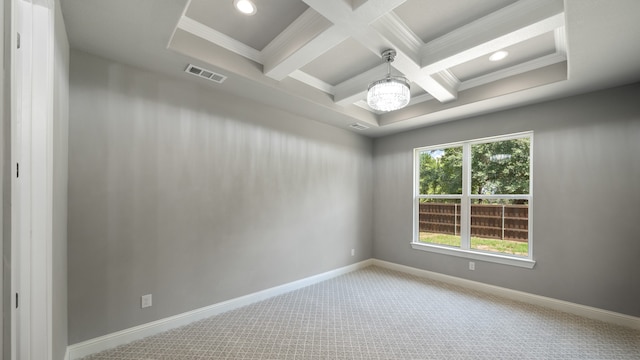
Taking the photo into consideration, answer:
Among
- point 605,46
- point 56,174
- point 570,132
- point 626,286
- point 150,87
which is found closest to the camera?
point 56,174

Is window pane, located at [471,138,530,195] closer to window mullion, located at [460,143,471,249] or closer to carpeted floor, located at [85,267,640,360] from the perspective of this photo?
window mullion, located at [460,143,471,249]

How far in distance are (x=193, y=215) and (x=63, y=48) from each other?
1684 mm

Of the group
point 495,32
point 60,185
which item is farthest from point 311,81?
point 60,185

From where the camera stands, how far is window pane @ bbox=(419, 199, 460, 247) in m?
4.14

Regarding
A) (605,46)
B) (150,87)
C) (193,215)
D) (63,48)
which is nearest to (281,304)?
(193,215)

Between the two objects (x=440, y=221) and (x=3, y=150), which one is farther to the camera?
(x=440, y=221)

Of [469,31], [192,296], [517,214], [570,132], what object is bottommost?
[192,296]

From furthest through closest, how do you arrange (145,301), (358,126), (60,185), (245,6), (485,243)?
(358,126) < (485,243) < (145,301) < (245,6) < (60,185)

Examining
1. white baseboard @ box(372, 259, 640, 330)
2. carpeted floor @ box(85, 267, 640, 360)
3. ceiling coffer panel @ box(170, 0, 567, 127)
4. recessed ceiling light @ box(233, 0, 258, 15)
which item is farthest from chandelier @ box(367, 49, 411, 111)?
white baseboard @ box(372, 259, 640, 330)

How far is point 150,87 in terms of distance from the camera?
2527 millimetres

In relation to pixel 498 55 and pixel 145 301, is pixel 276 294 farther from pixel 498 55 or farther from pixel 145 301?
pixel 498 55

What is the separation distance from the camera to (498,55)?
2.70 m

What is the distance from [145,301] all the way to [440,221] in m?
4.16

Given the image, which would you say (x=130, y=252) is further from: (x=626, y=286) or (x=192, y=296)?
(x=626, y=286)
